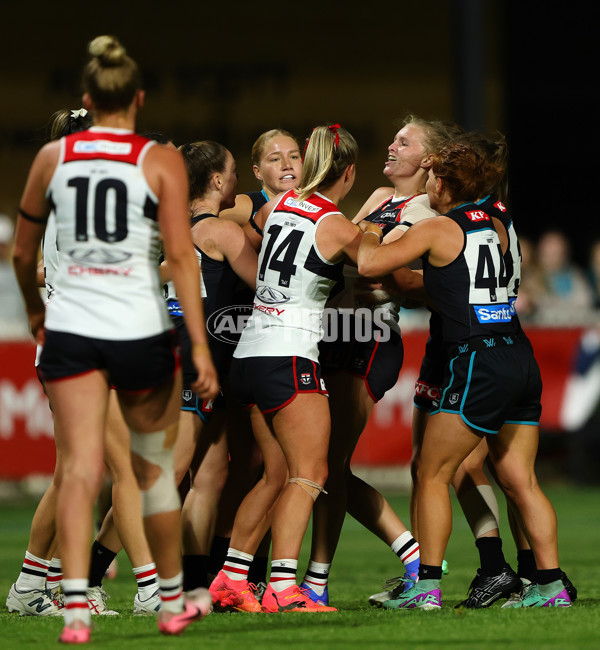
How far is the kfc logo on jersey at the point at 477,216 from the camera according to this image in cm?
583

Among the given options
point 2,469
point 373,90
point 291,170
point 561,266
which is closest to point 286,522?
point 291,170

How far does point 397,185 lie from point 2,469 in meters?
6.99

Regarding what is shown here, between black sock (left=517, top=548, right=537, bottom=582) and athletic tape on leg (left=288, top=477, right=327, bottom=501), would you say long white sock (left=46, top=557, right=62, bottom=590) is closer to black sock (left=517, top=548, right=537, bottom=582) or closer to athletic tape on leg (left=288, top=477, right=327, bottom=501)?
athletic tape on leg (left=288, top=477, right=327, bottom=501)

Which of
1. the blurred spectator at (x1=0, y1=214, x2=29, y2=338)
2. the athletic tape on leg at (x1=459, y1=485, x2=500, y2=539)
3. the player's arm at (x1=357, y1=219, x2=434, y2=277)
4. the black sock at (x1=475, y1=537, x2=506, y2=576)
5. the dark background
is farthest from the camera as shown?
the dark background

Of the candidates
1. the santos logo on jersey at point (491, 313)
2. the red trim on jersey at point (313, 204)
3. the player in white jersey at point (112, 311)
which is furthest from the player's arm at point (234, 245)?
the player in white jersey at point (112, 311)

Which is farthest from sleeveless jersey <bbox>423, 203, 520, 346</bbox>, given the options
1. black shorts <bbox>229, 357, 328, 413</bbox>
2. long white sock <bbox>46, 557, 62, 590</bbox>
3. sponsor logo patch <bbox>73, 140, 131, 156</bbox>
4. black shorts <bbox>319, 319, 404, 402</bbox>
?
long white sock <bbox>46, 557, 62, 590</bbox>

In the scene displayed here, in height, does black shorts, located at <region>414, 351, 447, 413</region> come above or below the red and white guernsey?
below

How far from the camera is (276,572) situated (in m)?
5.70

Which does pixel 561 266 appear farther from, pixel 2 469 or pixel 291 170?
pixel 291 170

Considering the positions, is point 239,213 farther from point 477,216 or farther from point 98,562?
point 98,562

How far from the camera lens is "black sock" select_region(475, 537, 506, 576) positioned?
6172 millimetres

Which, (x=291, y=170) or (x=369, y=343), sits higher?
(x=291, y=170)

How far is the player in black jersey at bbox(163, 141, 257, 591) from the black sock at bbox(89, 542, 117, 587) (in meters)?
0.39

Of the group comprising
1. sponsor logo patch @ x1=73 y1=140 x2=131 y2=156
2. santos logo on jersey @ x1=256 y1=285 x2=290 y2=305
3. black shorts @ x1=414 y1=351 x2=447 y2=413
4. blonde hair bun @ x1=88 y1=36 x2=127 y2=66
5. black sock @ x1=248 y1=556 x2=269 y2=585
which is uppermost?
blonde hair bun @ x1=88 y1=36 x2=127 y2=66
